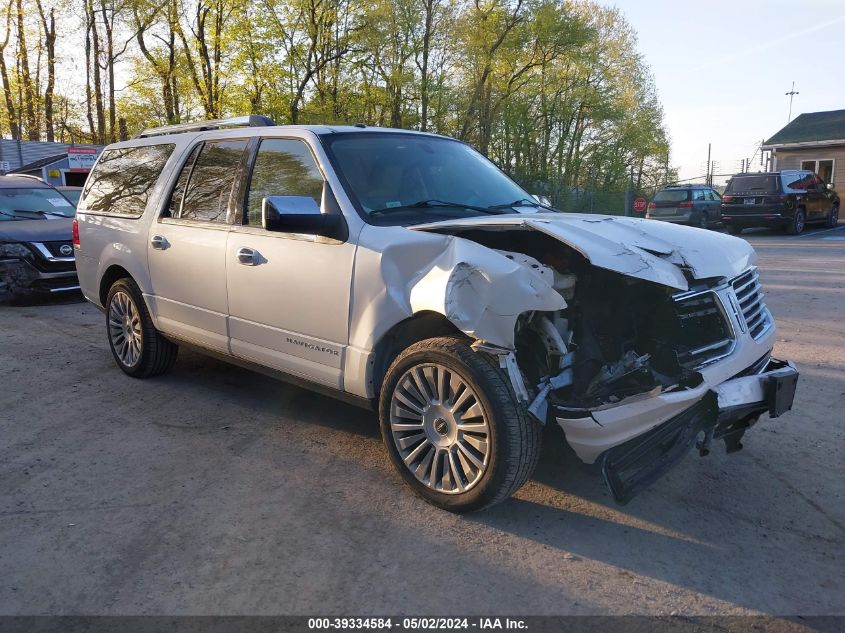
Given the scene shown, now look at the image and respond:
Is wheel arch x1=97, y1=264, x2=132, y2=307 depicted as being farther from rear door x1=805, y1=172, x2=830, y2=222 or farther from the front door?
rear door x1=805, y1=172, x2=830, y2=222

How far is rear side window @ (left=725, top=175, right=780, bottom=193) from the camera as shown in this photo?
19.8 m

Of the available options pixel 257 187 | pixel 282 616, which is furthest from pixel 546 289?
pixel 257 187

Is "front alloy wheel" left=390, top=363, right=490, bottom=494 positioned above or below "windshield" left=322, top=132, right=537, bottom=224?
below

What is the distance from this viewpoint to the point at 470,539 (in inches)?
122

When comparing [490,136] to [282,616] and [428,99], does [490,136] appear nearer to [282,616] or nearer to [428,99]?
[428,99]

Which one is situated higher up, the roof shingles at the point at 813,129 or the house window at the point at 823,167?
the roof shingles at the point at 813,129

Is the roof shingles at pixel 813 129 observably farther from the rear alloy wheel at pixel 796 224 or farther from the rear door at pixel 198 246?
the rear door at pixel 198 246

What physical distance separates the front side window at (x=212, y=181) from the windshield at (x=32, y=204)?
262 inches

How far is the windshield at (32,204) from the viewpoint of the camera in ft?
33.0

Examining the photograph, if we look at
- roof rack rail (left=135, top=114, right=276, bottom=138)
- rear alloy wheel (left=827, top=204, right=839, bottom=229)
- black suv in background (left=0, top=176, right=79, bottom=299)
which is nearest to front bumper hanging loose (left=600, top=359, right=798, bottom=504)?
roof rack rail (left=135, top=114, right=276, bottom=138)

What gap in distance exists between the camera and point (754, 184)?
65.7ft

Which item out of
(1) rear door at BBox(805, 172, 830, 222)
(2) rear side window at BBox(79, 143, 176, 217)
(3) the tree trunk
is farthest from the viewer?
(3) the tree trunk

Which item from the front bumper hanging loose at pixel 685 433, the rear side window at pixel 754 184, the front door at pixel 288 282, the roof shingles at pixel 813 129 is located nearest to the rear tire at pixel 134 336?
the front door at pixel 288 282

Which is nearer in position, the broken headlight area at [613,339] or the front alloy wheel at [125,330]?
the broken headlight area at [613,339]
